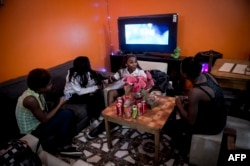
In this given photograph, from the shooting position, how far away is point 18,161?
1.28 m

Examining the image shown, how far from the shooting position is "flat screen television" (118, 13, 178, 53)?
3275 millimetres

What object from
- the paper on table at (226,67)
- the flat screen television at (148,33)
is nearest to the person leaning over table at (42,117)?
the paper on table at (226,67)

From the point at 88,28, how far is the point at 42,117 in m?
2.15

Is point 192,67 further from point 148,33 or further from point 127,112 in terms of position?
point 148,33

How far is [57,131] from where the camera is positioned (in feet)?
7.06

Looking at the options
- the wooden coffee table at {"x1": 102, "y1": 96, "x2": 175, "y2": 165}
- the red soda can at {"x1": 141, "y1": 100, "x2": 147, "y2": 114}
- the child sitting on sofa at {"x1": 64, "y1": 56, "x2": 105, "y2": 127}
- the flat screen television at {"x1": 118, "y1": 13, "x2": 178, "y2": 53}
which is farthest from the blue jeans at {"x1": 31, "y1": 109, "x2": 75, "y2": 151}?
the flat screen television at {"x1": 118, "y1": 13, "x2": 178, "y2": 53}

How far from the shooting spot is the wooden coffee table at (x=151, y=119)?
70.6 inches

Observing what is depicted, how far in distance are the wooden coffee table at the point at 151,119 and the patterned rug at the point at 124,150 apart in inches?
5.2

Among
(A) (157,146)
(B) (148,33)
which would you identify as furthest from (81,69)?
(B) (148,33)

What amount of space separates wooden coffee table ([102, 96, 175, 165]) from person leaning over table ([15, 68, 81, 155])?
0.50 meters

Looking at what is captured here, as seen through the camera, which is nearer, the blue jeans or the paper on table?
the blue jeans

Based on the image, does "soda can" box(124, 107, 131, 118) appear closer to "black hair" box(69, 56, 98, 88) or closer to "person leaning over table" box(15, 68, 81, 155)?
"person leaning over table" box(15, 68, 81, 155)

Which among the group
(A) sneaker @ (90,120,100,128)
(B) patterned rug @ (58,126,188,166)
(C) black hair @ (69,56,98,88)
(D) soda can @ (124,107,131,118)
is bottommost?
(B) patterned rug @ (58,126,188,166)

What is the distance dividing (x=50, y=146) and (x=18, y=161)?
2.79 feet
